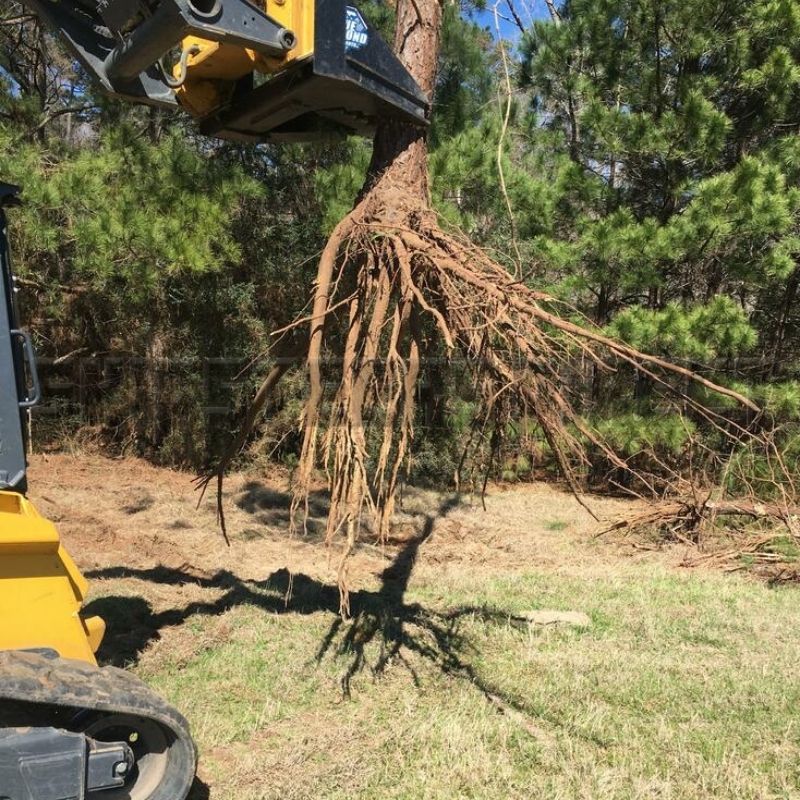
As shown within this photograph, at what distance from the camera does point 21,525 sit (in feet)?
8.57

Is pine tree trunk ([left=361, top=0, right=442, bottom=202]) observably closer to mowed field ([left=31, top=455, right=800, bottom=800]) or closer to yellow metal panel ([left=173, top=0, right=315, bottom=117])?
yellow metal panel ([left=173, top=0, right=315, bottom=117])

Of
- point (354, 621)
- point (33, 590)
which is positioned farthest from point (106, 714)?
point (354, 621)

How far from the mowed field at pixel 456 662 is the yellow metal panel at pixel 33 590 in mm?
867

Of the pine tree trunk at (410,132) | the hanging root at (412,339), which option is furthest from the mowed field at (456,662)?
the pine tree trunk at (410,132)

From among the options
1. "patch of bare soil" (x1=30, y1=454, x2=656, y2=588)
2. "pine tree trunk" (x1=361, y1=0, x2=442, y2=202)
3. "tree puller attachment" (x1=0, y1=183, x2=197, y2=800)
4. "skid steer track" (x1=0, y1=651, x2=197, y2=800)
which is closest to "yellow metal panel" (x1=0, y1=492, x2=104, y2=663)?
"tree puller attachment" (x1=0, y1=183, x2=197, y2=800)

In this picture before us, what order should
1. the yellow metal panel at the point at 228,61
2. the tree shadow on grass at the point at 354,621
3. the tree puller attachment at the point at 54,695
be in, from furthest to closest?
the tree shadow on grass at the point at 354,621 < the yellow metal panel at the point at 228,61 < the tree puller attachment at the point at 54,695

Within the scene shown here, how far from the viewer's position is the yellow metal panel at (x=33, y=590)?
2561 millimetres

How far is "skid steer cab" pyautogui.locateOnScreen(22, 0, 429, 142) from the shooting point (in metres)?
2.60

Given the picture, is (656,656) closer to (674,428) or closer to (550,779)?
(550,779)

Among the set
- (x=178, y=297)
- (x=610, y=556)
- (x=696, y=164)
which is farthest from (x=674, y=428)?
(x=178, y=297)

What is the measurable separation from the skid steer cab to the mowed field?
83.0 inches

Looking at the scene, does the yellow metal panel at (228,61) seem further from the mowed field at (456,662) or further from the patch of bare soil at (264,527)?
the patch of bare soil at (264,527)

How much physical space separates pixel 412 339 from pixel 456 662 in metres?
1.95

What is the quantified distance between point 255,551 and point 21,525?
176 inches
